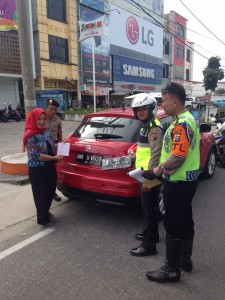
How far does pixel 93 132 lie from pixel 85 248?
173 centimetres

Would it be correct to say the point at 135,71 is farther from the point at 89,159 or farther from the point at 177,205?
the point at 177,205

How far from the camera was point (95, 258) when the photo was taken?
10.2 ft

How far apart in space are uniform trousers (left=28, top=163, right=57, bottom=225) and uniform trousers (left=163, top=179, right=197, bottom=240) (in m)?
1.82

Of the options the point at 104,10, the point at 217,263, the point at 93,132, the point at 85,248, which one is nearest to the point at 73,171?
the point at 93,132

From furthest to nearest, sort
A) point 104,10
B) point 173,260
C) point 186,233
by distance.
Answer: point 104,10, point 186,233, point 173,260

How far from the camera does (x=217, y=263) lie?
2994mm

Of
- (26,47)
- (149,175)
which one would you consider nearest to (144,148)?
(149,175)

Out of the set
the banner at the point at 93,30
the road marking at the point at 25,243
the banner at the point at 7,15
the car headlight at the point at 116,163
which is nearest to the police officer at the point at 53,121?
the road marking at the point at 25,243

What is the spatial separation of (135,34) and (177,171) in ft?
106

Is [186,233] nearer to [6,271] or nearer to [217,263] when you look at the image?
[217,263]

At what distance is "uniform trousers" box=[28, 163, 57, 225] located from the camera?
3.73 m

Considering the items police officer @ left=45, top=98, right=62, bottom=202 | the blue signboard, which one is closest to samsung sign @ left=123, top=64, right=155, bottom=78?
the blue signboard

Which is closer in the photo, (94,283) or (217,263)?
(94,283)

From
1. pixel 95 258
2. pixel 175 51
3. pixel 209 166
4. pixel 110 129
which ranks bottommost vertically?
pixel 95 258
